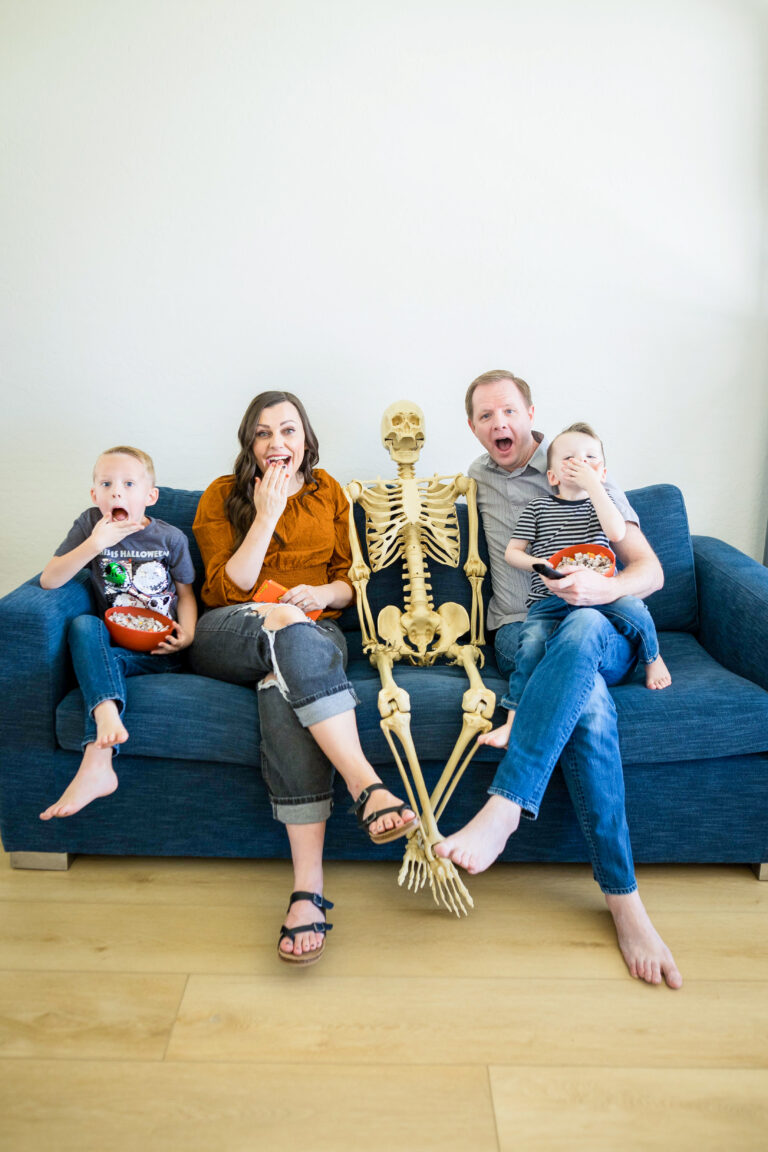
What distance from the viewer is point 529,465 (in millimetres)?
2318

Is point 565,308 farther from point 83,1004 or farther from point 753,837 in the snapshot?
point 83,1004

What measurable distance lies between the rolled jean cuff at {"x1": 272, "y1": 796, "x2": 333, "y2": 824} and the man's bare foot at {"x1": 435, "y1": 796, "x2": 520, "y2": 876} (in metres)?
0.27

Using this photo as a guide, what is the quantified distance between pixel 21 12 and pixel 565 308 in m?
2.06

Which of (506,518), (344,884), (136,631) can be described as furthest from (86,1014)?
(506,518)

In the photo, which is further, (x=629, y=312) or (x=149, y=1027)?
(x=629, y=312)

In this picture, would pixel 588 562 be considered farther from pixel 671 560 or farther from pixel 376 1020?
pixel 376 1020

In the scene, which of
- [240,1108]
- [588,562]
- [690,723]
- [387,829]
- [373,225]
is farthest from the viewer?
[373,225]

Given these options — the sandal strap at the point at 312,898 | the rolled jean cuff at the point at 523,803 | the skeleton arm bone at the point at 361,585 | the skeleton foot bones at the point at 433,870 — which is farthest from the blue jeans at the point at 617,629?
the sandal strap at the point at 312,898

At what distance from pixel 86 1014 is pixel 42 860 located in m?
0.57

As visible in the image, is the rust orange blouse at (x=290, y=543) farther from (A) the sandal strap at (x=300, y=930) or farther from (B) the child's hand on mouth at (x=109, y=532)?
(A) the sandal strap at (x=300, y=930)

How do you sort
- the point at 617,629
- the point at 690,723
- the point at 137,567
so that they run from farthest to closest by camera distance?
the point at 137,567 → the point at 617,629 → the point at 690,723

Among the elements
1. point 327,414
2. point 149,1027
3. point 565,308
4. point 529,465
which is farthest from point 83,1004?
point 565,308

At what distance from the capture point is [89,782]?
173 cm

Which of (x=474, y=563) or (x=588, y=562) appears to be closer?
(x=588, y=562)
